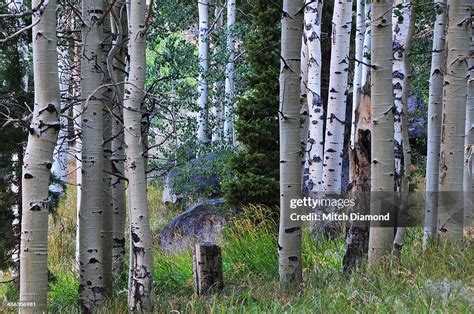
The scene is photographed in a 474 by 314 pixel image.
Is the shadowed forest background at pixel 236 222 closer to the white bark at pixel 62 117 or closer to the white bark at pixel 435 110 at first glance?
the white bark at pixel 435 110

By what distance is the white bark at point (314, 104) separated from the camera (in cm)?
1035

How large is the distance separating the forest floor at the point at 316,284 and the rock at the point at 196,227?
2.51m

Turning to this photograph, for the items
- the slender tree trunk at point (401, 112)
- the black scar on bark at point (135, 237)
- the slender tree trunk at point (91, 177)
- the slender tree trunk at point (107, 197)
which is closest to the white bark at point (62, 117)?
the slender tree trunk at point (91, 177)

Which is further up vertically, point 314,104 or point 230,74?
point 230,74

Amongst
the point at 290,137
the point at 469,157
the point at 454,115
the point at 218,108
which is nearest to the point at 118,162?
the point at 290,137

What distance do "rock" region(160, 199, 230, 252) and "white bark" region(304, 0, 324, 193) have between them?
1.95 meters

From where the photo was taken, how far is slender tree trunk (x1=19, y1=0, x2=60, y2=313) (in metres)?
4.54

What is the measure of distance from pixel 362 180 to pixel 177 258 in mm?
2983

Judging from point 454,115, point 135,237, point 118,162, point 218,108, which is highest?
point 218,108

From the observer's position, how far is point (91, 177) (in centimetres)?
569

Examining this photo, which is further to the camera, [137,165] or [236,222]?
[236,222]

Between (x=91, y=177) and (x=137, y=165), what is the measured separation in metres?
0.73

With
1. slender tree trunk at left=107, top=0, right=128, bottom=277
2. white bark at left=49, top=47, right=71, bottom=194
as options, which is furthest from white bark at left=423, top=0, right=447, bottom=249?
white bark at left=49, top=47, right=71, bottom=194

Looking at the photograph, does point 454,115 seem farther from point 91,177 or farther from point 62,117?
point 62,117
